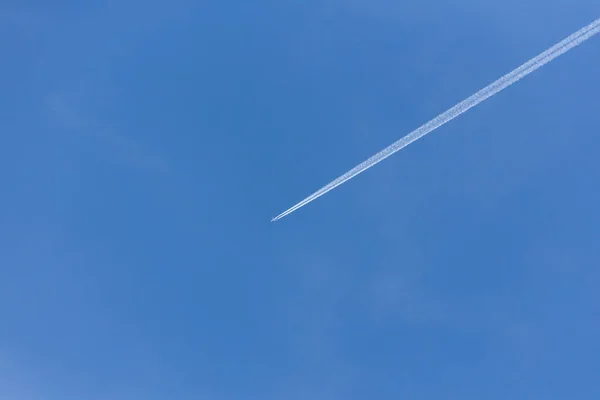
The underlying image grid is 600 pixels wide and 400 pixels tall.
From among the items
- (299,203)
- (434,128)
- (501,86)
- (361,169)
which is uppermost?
(501,86)

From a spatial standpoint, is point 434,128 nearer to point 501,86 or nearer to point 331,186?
point 501,86

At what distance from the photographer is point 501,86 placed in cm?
4375

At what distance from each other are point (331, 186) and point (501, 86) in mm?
20145

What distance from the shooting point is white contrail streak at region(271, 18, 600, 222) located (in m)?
40.6

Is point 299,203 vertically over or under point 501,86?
under

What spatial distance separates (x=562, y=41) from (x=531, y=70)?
3591mm

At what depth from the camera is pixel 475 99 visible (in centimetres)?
4434

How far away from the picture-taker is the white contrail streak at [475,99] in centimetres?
4059

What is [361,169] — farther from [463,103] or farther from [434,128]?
[463,103]

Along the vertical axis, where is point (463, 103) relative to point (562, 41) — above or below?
below

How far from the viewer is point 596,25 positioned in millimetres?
39969

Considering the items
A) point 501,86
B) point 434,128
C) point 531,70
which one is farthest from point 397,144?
point 531,70

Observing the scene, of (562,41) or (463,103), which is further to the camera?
(463,103)

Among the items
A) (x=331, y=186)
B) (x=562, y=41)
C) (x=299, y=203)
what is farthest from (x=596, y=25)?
(x=299, y=203)
